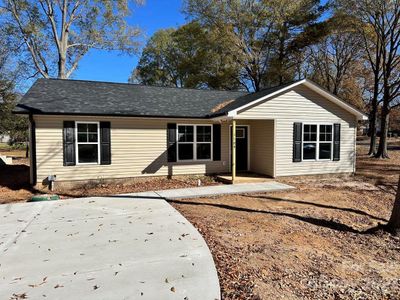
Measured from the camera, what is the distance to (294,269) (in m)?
4.25

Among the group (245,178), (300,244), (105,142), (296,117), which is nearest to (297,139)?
(296,117)

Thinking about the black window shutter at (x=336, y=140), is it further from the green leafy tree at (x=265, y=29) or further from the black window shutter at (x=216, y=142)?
the green leafy tree at (x=265, y=29)

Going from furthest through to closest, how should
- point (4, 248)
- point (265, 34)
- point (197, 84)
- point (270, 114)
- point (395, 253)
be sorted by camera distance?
point (197, 84) → point (265, 34) → point (270, 114) → point (395, 253) → point (4, 248)

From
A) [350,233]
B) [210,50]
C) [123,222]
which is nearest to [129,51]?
[210,50]

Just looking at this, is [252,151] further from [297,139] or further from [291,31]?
[291,31]

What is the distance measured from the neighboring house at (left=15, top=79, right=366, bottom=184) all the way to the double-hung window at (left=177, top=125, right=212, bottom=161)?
41mm

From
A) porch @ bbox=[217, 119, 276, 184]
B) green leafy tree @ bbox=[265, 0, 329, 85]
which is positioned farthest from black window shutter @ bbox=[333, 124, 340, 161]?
green leafy tree @ bbox=[265, 0, 329, 85]

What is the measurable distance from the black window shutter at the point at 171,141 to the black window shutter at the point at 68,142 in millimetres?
3431

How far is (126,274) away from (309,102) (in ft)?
33.9

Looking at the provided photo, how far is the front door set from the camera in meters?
13.1

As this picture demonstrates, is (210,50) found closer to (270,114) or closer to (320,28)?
(320,28)

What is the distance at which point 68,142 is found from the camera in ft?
32.8

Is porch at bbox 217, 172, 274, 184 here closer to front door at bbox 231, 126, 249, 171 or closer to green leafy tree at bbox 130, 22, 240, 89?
front door at bbox 231, 126, 249, 171

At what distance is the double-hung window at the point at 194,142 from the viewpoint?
465 inches
